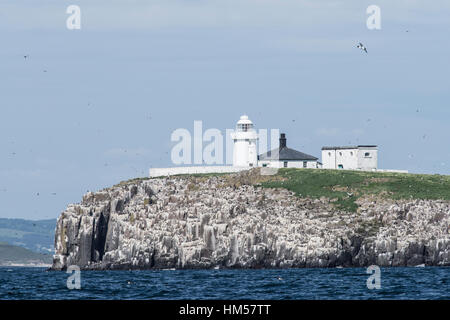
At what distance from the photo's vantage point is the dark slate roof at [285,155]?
159 m

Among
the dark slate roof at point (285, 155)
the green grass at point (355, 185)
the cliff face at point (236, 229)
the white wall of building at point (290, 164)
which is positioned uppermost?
the dark slate roof at point (285, 155)

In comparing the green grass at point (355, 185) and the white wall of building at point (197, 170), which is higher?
the white wall of building at point (197, 170)

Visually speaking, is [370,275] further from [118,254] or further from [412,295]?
[118,254]

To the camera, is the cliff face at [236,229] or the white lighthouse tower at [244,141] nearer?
the cliff face at [236,229]

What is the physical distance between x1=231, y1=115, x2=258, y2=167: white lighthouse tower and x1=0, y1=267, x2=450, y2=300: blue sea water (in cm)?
5228

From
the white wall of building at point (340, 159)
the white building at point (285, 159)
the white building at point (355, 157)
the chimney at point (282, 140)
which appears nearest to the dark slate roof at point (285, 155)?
the white building at point (285, 159)

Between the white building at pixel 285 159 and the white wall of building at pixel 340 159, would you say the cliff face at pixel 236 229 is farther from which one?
the white wall of building at pixel 340 159

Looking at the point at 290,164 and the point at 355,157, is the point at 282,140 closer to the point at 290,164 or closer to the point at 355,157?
the point at 290,164

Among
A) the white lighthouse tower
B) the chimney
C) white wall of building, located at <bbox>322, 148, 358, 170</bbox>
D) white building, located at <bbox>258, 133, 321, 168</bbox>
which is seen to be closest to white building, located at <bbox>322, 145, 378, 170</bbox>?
white wall of building, located at <bbox>322, 148, 358, 170</bbox>

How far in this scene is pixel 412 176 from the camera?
477ft

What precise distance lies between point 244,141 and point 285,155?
10.5 meters

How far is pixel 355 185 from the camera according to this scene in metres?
138

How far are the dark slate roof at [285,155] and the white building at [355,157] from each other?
15.1 feet
